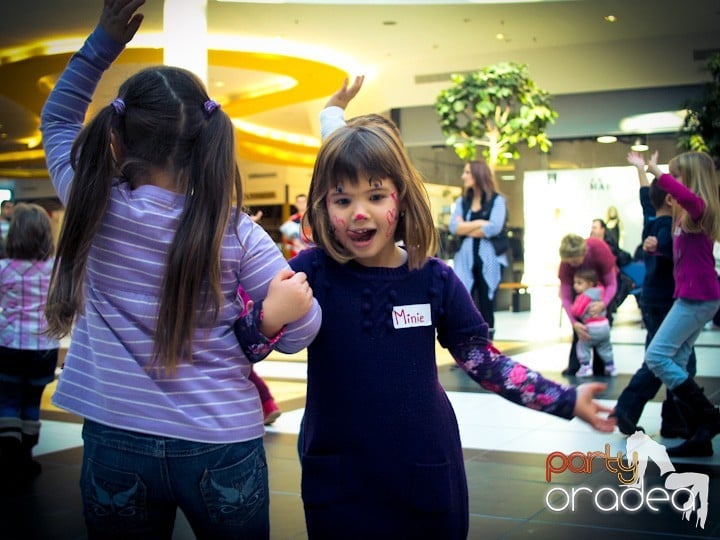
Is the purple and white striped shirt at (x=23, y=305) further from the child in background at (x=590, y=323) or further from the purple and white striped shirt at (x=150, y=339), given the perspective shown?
the child in background at (x=590, y=323)

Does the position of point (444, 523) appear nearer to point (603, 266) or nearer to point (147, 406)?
point (147, 406)

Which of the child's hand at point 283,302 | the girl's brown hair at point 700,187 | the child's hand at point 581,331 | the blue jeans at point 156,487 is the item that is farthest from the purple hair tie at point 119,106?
the child's hand at point 581,331

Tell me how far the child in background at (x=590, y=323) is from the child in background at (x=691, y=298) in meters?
3.10

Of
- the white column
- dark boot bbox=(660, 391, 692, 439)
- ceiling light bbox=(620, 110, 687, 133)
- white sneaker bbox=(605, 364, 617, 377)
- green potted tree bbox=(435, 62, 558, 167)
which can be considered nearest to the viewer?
dark boot bbox=(660, 391, 692, 439)

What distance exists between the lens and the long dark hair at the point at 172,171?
176cm

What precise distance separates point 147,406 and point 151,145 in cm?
51

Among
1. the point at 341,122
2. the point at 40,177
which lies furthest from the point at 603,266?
the point at 40,177

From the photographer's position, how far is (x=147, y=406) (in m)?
1.75

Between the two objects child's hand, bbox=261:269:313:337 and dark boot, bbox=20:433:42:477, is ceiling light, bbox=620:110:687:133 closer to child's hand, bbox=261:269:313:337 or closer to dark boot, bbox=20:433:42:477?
dark boot, bbox=20:433:42:477

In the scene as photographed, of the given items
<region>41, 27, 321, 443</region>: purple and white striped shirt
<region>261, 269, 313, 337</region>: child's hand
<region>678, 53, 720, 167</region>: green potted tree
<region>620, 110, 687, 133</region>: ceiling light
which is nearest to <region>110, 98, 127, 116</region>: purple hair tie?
<region>41, 27, 321, 443</region>: purple and white striped shirt

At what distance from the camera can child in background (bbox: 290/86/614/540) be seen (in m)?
1.99

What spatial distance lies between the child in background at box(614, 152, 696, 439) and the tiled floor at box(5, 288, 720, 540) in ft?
0.47

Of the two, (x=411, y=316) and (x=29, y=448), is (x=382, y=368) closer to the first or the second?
(x=411, y=316)

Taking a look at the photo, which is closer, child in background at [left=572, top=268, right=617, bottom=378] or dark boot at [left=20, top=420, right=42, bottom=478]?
dark boot at [left=20, top=420, right=42, bottom=478]
